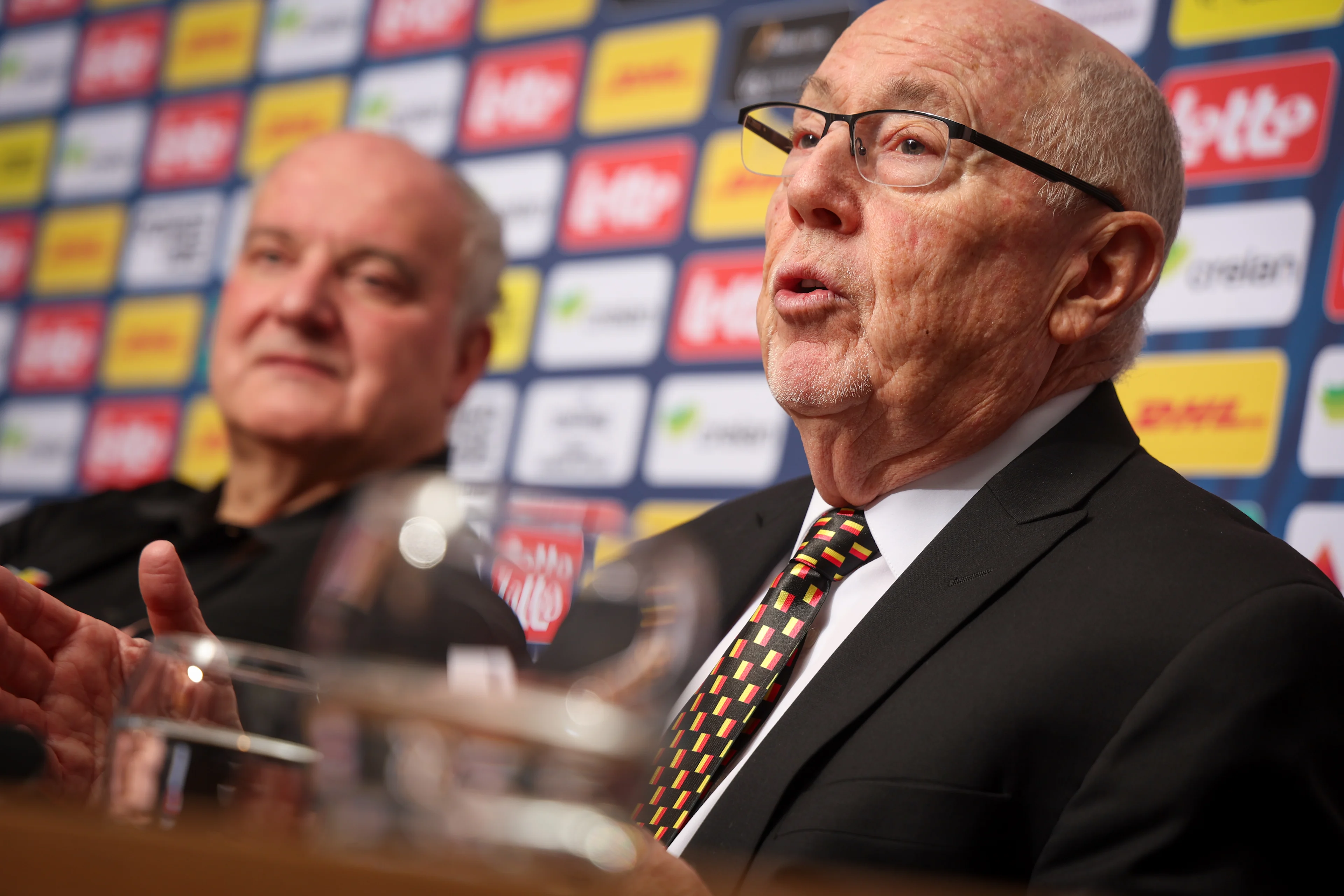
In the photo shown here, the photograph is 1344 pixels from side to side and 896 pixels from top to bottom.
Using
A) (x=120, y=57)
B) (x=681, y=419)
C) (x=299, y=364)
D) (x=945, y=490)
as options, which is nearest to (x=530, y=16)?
(x=681, y=419)

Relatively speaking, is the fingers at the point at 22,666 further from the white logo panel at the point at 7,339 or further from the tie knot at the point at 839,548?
the white logo panel at the point at 7,339

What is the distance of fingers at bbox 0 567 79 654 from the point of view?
976 millimetres

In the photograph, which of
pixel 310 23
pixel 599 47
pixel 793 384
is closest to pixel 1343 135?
pixel 793 384

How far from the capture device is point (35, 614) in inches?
39.0

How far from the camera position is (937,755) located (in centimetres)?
98

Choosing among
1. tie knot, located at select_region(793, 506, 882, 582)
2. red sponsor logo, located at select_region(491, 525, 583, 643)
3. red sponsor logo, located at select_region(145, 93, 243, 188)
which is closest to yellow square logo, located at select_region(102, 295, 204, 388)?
red sponsor logo, located at select_region(145, 93, 243, 188)

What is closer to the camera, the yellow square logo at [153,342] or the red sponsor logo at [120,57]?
the yellow square logo at [153,342]

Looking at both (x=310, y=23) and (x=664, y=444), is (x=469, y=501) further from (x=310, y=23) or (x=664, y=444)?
(x=310, y=23)

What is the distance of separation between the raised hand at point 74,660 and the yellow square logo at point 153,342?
2588 millimetres

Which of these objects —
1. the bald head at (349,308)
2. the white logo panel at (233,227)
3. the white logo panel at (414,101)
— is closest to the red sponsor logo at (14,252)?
the white logo panel at (233,227)

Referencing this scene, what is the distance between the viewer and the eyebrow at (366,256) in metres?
2.09

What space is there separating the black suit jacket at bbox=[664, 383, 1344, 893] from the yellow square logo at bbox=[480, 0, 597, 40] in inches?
86.0

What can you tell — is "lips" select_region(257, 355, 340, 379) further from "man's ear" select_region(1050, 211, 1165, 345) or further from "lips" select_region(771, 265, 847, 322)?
"man's ear" select_region(1050, 211, 1165, 345)

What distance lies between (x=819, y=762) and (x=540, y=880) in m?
0.65
